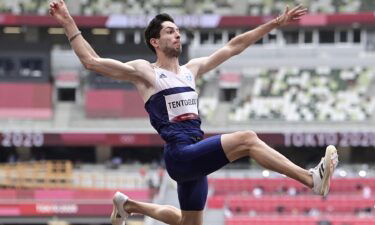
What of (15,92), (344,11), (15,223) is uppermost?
(344,11)

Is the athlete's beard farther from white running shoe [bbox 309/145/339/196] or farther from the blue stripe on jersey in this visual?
white running shoe [bbox 309/145/339/196]

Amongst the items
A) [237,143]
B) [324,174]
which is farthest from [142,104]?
[324,174]

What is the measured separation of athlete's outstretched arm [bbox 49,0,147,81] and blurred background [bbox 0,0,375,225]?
2500cm

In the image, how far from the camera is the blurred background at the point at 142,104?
36.4 metres

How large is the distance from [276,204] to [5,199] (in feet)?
34.4

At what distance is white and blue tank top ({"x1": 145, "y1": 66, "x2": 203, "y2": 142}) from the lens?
33.6 ft

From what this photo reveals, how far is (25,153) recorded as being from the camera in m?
45.4

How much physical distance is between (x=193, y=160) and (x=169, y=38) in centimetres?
129

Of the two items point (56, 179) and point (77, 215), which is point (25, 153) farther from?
point (77, 215)

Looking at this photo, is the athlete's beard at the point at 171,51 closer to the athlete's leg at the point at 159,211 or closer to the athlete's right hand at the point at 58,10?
the athlete's right hand at the point at 58,10

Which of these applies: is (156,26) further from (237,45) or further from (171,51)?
(237,45)

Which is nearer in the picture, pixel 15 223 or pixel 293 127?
pixel 15 223

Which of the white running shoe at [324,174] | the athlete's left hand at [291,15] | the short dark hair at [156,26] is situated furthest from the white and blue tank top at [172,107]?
the white running shoe at [324,174]

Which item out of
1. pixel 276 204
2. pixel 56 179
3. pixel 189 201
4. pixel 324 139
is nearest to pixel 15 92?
pixel 56 179
